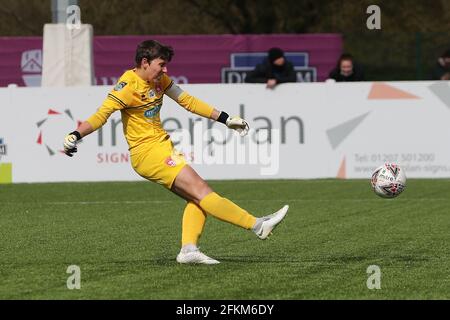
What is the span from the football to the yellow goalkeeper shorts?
6.99 ft

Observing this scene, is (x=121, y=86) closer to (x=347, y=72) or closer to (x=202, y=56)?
(x=347, y=72)

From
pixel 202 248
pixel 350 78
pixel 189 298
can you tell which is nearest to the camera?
pixel 189 298

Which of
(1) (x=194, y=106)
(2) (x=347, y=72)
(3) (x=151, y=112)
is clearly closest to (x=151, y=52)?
(3) (x=151, y=112)

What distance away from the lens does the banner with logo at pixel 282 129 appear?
1997cm

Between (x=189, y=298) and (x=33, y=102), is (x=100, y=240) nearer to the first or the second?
(x=189, y=298)

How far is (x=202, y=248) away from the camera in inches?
476

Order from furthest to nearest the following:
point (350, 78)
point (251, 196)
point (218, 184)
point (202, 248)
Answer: point (350, 78)
point (218, 184)
point (251, 196)
point (202, 248)

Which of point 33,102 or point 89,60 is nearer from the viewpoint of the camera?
point 33,102

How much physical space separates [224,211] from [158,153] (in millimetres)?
716

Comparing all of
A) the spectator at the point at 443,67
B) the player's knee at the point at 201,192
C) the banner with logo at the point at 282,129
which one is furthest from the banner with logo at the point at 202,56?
the player's knee at the point at 201,192

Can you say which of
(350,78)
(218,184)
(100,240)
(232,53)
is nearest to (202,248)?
(100,240)

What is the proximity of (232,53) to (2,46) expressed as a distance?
491 cm

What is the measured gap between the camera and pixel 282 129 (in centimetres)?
1997

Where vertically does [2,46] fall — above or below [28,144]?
above
